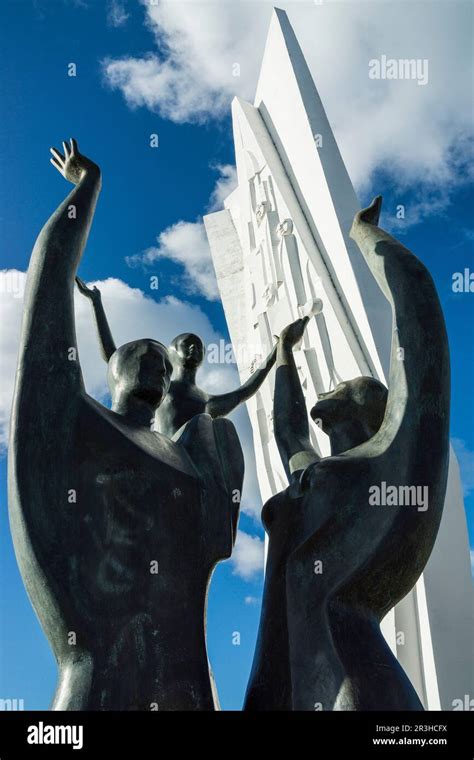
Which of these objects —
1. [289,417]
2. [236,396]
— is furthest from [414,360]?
[236,396]

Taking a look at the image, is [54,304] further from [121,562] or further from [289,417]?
[289,417]

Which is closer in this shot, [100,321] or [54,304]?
[54,304]

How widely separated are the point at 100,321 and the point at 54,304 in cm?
138

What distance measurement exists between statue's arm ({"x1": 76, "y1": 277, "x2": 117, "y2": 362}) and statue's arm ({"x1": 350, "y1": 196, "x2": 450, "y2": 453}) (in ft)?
5.70

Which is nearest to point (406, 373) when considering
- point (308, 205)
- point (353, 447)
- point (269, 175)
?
point (353, 447)

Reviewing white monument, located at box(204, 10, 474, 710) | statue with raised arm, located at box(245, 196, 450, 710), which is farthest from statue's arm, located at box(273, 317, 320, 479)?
white monument, located at box(204, 10, 474, 710)

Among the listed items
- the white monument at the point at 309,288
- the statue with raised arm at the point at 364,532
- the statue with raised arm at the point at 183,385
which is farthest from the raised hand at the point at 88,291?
the white monument at the point at 309,288

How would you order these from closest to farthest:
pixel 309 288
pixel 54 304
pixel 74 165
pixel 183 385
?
pixel 54 304 → pixel 74 165 → pixel 183 385 → pixel 309 288

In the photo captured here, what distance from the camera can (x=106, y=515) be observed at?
3.82 metres

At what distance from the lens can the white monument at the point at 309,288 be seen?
7293 mm

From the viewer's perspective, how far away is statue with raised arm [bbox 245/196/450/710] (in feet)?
12.5

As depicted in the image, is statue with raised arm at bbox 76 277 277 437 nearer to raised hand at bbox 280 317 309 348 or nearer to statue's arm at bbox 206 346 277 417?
statue's arm at bbox 206 346 277 417

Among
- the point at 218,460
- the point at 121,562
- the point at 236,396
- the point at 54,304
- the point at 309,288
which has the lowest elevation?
the point at 121,562

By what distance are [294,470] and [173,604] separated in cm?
115
